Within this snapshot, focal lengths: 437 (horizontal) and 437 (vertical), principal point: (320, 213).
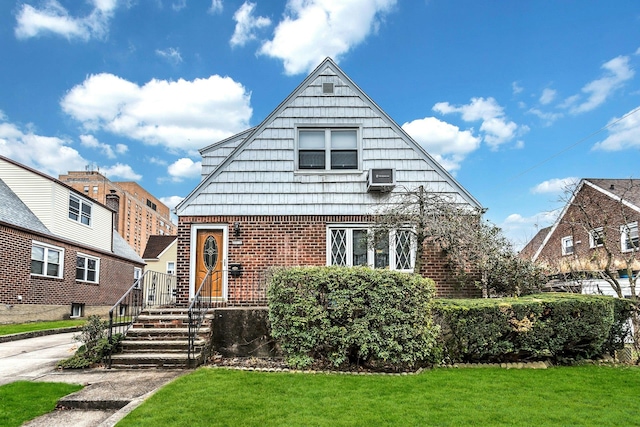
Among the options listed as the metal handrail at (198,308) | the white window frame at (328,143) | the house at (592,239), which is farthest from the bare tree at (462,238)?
the metal handrail at (198,308)

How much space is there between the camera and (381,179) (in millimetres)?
10758

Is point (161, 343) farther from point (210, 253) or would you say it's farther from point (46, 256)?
point (46, 256)

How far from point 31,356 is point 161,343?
129 inches

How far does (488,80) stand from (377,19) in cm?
453

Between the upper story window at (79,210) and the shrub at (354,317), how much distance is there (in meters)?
16.4

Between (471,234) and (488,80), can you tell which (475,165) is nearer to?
(488,80)

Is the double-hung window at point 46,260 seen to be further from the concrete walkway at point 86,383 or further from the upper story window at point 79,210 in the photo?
the concrete walkway at point 86,383

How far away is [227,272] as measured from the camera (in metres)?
10.6

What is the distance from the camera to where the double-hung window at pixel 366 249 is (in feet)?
35.5

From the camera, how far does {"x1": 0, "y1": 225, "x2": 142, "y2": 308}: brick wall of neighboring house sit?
15141 mm

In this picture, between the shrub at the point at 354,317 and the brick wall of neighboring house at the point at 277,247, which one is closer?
the shrub at the point at 354,317

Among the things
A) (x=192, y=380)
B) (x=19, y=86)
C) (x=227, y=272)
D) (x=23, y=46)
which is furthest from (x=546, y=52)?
(x=19, y=86)

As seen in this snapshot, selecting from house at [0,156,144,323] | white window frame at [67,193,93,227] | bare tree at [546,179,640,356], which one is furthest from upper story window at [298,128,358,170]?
white window frame at [67,193,93,227]

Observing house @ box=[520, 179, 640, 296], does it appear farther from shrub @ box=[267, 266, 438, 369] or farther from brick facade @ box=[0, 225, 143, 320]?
brick facade @ box=[0, 225, 143, 320]
